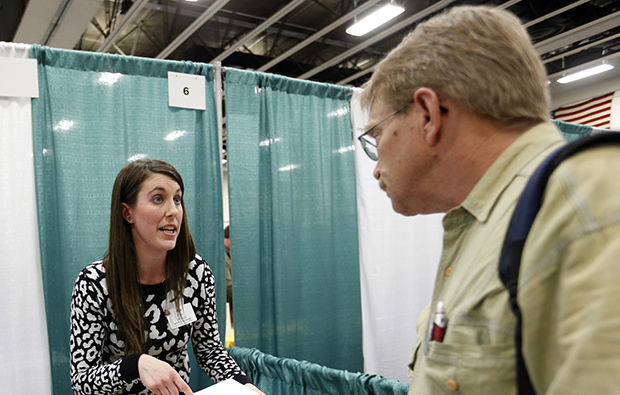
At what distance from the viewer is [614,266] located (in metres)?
Result: 0.43

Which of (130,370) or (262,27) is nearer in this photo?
(130,370)

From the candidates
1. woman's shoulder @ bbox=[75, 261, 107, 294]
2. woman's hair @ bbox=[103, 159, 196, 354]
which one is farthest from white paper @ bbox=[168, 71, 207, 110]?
woman's shoulder @ bbox=[75, 261, 107, 294]

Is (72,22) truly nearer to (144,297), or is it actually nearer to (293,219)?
(293,219)

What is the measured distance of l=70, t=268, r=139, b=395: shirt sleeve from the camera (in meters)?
1.37

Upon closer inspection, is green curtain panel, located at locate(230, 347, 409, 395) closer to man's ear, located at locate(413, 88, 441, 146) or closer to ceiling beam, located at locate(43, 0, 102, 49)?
man's ear, located at locate(413, 88, 441, 146)

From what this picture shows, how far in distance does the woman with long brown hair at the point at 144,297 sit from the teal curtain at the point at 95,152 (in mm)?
560

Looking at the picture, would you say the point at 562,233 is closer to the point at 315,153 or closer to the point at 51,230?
the point at 51,230

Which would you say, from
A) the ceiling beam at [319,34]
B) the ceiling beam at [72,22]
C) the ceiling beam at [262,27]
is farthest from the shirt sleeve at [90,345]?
the ceiling beam at [319,34]

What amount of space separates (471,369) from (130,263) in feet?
4.32

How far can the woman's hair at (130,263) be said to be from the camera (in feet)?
4.96

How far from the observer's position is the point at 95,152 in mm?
2143

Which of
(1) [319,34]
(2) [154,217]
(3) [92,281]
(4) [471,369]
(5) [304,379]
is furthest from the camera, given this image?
(1) [319,34]

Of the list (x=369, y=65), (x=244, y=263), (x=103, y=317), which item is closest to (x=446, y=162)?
(x=103, y=317)

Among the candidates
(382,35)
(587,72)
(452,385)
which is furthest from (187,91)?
(587,72)
